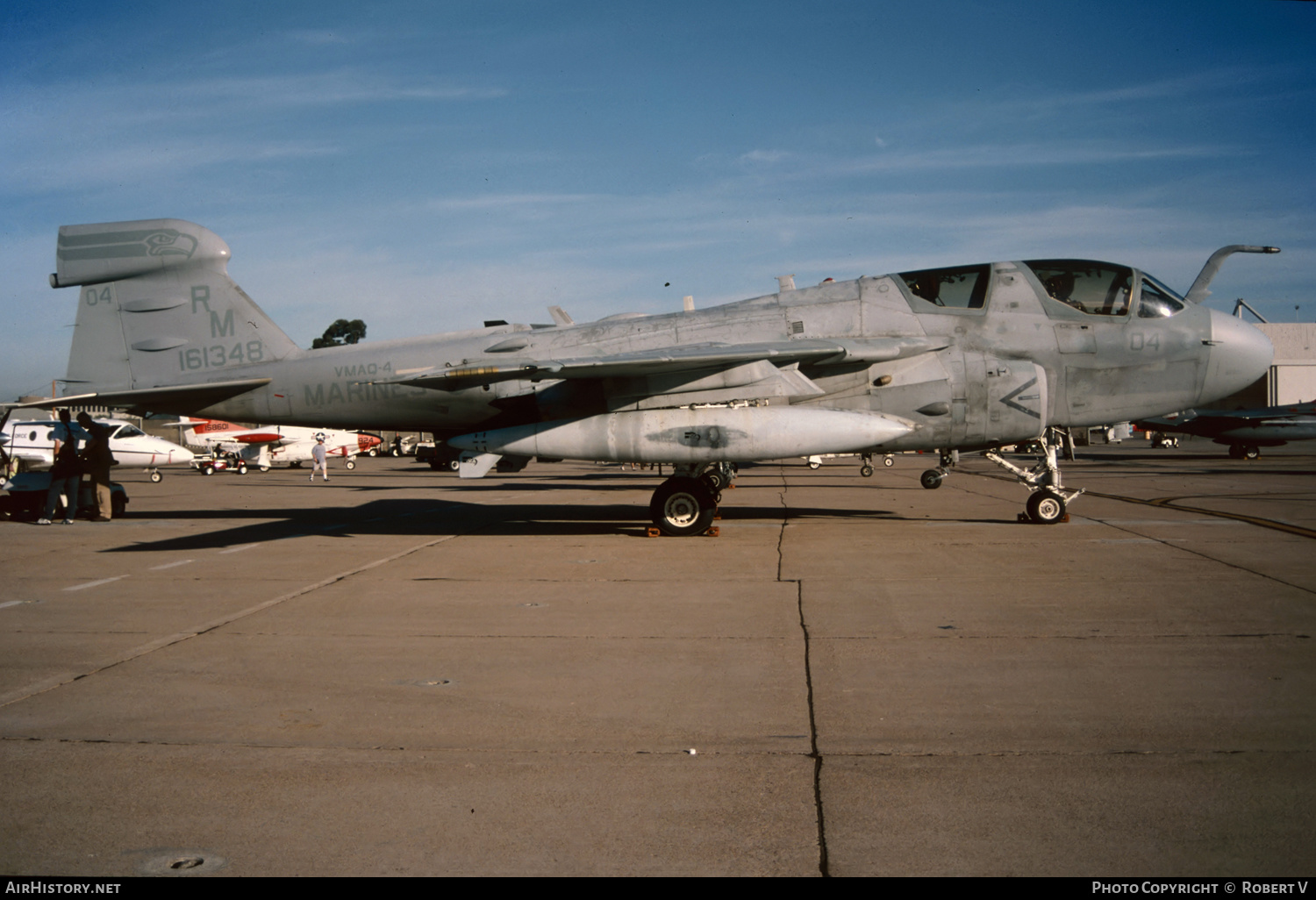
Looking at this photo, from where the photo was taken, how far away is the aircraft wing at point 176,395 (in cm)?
1300

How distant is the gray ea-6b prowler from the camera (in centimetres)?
1159

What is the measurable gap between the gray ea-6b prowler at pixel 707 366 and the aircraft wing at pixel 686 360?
3 centimetres

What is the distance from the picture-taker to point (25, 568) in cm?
1042

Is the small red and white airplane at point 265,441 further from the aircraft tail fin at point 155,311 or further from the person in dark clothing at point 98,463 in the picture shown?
the aircraft tail fin at point 155,311

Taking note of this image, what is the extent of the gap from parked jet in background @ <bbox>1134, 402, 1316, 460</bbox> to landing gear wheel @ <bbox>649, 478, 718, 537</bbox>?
109ft

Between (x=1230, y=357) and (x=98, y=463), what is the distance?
59.3 ft

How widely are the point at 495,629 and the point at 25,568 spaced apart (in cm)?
682

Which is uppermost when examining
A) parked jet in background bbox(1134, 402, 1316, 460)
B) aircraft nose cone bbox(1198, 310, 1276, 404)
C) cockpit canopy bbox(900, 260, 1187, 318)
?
cockpit canopy bbox(900, 260, 1187, 318)

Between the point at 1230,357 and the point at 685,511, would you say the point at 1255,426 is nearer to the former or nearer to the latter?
the point at 1230,357

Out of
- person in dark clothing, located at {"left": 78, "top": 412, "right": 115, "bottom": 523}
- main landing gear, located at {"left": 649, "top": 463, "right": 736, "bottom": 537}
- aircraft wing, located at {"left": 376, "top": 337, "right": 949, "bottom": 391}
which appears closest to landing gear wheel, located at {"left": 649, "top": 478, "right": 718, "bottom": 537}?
main landing gear, located at {"left": 649, "top": 463, "right": 736, "bottom": 537}

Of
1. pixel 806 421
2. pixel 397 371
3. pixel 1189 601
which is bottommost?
pixel 1189 601

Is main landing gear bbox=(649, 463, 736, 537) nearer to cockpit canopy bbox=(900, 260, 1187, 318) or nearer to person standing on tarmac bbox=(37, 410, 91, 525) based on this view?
cockpit canopy bbox=(900, 260, 1187, 318)

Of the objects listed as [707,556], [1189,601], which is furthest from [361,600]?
[1189,601]
